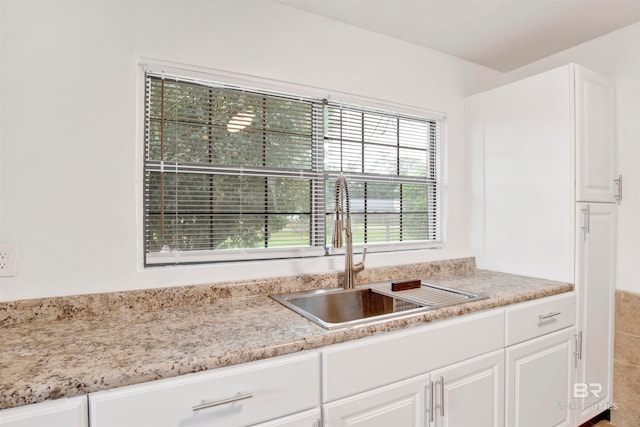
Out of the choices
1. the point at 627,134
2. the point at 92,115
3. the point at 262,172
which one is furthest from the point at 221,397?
the point at 627,134

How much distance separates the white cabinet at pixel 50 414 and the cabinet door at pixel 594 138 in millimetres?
2270

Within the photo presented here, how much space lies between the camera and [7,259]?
47.8 inches

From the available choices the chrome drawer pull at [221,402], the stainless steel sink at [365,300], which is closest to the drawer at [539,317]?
the stainless steel sink at [365,300]

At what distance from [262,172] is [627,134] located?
6.98 ft

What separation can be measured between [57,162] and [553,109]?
7.87 feet

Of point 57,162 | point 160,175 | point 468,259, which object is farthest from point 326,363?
point 468,259

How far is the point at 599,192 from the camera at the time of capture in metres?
1.94

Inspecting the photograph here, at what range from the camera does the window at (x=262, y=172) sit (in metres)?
1.53

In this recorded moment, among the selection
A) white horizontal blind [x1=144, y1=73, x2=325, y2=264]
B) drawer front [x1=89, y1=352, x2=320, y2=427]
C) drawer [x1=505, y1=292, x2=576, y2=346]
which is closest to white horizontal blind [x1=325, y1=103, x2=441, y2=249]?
white horizontal blind [x1=144, y1=73, x2=325, y2=264]

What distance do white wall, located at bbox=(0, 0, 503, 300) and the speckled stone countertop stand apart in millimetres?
72

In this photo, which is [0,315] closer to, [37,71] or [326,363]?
[37,71]

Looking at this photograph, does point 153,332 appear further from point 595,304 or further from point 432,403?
point 595,304

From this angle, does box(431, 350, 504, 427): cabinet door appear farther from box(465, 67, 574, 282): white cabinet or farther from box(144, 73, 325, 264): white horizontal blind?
box(144, 73, 325, 264): white horizontal blind

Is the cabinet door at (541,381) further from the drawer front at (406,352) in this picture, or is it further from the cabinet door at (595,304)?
the drawer front at (406,352)
